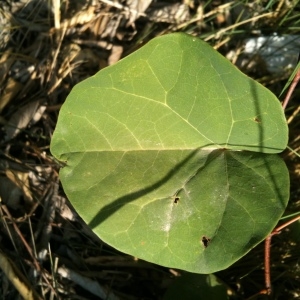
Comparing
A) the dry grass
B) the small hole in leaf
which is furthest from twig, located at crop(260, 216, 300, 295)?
the small hole in leaf

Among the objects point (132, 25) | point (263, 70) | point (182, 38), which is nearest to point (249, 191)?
point (182, 38)

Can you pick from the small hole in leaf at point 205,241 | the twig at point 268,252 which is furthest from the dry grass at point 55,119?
the small hole in leaf at point 205,241

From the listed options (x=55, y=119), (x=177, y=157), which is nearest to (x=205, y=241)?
(x=177, y=157)

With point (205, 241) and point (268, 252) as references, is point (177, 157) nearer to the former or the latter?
point (205, 241)

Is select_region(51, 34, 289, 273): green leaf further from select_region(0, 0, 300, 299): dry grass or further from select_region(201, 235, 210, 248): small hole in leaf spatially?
select_region(0, 0, 300, 299): dry grass

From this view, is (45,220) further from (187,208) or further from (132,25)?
(132,25)
